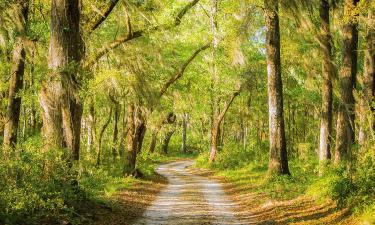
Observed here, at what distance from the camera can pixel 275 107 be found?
17.3 m

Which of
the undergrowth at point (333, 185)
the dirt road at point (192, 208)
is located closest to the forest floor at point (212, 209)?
the dirt road at point (192, 208)

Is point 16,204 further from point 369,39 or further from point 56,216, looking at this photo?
point 369,39

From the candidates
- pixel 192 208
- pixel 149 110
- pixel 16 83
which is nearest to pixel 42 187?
pixel 192 208

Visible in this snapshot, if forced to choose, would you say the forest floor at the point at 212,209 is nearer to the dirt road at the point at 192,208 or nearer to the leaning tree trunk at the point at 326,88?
the dirt road at the point at 192,208

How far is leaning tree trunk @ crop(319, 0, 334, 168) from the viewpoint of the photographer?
1653 centimetres

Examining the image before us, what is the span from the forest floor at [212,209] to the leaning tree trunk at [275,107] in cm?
149

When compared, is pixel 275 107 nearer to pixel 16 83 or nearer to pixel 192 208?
pixel 192 208

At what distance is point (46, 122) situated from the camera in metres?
10.8

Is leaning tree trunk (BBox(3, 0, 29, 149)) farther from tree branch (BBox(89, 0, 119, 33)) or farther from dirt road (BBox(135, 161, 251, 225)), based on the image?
dirt road (BBox(135, 161, 251, 225))

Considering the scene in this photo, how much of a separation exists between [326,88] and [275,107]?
2.27 metres

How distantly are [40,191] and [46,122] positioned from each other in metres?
2.26

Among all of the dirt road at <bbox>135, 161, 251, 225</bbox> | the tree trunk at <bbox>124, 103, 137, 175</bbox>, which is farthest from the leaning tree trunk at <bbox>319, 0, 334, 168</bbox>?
the tree trunk at <bbox>124, 103, 137, 175</bbox>

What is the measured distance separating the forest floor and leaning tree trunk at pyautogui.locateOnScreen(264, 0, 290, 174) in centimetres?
149

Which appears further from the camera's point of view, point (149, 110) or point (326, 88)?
point (149, 110)
